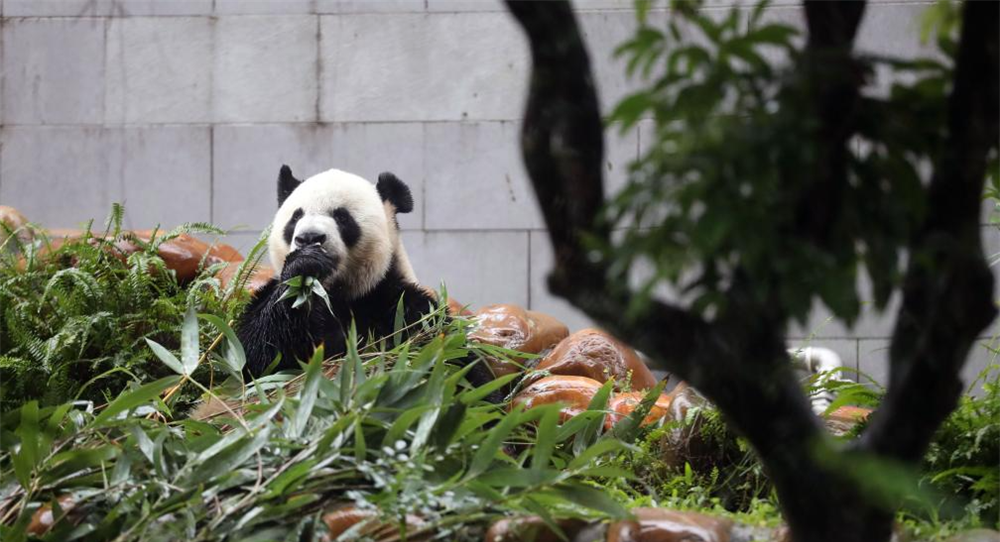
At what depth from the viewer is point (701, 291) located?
1.08 meters

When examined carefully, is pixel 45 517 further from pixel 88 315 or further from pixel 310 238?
pixel 88 315

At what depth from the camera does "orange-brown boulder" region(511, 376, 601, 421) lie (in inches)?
118

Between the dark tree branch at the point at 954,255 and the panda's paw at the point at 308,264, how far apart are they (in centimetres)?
193

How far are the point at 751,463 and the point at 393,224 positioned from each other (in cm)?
151

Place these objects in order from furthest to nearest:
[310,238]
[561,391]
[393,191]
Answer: [393,191] → [561,391] → [310,238]

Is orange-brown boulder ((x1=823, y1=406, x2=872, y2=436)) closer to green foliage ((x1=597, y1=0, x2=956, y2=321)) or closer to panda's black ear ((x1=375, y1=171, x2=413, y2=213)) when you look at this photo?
green foliage ((x1=597, y1=0, x2=956, y2=321))

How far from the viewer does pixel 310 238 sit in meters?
2.95

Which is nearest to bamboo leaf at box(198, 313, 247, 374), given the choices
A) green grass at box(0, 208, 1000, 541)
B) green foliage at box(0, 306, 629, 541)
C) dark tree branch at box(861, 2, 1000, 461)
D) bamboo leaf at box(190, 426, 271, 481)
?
green grass at box(0, 208, 1000, 541)

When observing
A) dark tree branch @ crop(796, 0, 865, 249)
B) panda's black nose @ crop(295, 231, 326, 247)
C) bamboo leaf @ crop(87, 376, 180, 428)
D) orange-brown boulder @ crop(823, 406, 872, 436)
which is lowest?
orange-brown boulder @ crop(823, 406, 872, 436)

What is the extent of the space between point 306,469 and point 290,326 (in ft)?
3.72

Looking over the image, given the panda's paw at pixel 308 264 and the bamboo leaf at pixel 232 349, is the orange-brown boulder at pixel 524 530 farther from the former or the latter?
the panda's paw at pixel 308 264

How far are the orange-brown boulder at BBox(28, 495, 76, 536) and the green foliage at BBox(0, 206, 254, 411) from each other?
3.66 feet

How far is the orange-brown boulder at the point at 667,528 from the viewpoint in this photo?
62.9 inches

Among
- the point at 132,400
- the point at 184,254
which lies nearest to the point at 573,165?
the point at 132,400
